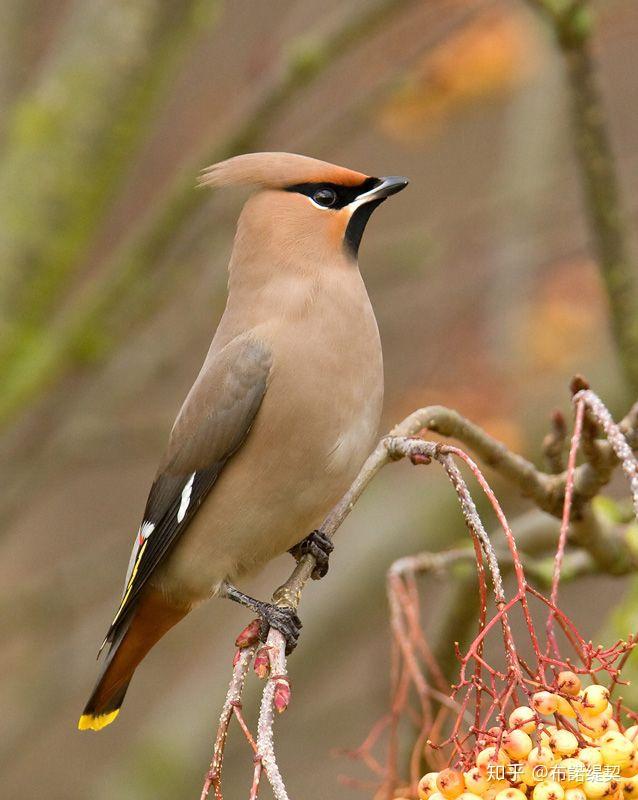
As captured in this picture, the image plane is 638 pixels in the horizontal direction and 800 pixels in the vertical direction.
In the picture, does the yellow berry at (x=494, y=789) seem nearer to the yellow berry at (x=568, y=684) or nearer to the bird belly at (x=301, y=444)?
the yellow berry at (x=568, y=684)

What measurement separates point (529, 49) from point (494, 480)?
1736 millimetres

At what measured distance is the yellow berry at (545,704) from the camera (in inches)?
72.2

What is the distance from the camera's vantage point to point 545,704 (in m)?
1.83

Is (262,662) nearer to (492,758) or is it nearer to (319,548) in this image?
(492,758)

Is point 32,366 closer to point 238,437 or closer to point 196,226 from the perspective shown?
point 196,226

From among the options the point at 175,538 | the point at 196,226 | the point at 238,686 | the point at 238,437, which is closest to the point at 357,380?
the point at 238,437

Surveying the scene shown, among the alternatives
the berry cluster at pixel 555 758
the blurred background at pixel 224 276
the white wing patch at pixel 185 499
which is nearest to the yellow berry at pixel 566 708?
the berry cluster at pixel 555 758

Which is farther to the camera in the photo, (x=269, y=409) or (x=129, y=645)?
(x=129, y=645)

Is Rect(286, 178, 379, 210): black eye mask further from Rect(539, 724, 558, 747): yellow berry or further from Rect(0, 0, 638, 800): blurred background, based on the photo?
Rect(539, 724, 558, 747): yellow berry

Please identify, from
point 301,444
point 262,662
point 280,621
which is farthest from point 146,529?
point 262,662

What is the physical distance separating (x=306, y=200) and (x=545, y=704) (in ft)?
5.81

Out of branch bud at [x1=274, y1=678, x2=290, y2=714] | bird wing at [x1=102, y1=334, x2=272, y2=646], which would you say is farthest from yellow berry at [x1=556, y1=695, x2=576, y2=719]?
bird wing at [x1=102, y1=334, x2=272, y2=646]

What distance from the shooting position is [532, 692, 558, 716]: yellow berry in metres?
1.83

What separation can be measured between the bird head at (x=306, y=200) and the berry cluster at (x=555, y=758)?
65.5 inches
